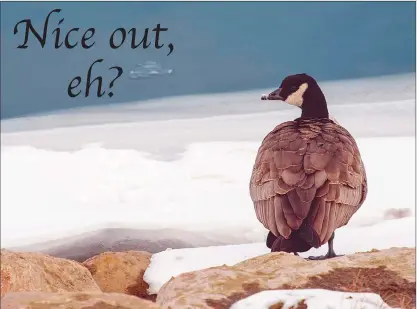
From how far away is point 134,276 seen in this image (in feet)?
20.0

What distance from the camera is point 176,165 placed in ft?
20.5

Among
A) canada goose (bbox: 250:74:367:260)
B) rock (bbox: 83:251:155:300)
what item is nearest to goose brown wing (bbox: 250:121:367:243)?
canada goose (bbox: 250:74:367:260)

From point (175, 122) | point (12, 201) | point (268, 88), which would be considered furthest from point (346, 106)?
point (12, 201)

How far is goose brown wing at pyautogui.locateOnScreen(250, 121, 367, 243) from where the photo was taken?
537 centimetres

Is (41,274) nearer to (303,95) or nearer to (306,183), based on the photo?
(306,183)

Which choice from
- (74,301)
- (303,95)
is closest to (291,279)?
(74,301)

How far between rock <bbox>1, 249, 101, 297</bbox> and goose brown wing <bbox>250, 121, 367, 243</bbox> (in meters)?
1.52

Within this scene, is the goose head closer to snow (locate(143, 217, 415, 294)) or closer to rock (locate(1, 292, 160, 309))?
snow (locate(143, 217, 415, 294))

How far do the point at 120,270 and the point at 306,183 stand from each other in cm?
177

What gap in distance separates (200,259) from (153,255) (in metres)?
0.44

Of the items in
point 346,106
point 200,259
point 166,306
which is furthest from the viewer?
point 346,106

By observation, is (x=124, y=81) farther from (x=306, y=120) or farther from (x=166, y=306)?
(x=166, y=306)

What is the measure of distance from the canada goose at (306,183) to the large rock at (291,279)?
172 mm

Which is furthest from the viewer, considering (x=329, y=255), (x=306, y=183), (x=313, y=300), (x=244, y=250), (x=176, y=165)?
(x=176, y=165)
